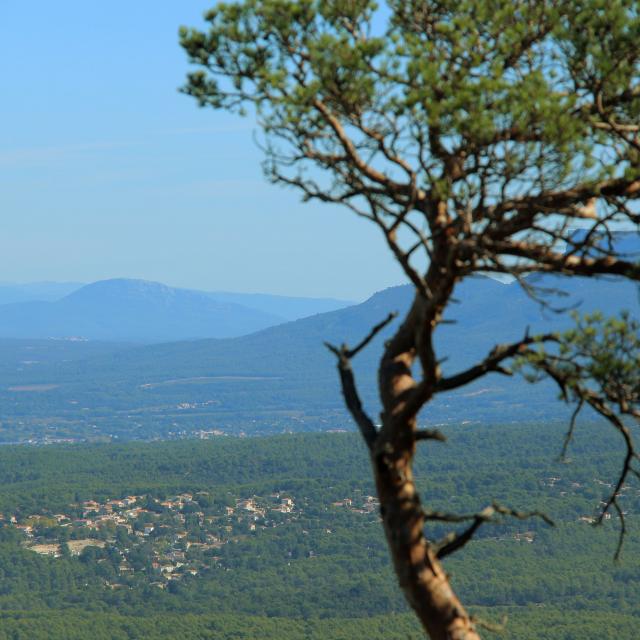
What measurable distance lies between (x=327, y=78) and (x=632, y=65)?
1.70 m

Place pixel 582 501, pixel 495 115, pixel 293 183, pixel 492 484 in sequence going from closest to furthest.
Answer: pixel 495 115 < pixel 293 183 < pixel 582 501 < pixel 492 484

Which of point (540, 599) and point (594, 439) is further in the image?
point (594, 439)

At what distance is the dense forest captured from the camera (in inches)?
2357

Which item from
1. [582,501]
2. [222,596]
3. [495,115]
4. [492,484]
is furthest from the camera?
[492,484]

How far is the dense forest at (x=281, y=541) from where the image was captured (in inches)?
2357

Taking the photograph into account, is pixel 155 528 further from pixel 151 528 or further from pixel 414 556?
pixel 414 556

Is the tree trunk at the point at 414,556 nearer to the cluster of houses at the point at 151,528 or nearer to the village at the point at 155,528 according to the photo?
the village at the point at 155,528

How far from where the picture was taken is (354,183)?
7430mm

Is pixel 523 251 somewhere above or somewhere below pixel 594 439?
above

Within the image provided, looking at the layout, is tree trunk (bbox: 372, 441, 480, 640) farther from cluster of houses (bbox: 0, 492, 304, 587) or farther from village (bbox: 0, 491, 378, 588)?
cluster of houses (bbox: 0, 492, 304, 587)

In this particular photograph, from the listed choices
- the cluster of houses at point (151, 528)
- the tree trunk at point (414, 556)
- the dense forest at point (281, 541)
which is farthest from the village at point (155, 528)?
the tree trunk at point (414, 556)

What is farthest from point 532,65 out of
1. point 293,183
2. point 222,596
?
point 222,596

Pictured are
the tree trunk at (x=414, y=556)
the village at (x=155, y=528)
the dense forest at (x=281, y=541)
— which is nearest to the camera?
the tree trunk at (x=414, y=556)

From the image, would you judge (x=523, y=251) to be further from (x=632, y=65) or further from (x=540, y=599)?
(x=540, y=599)
